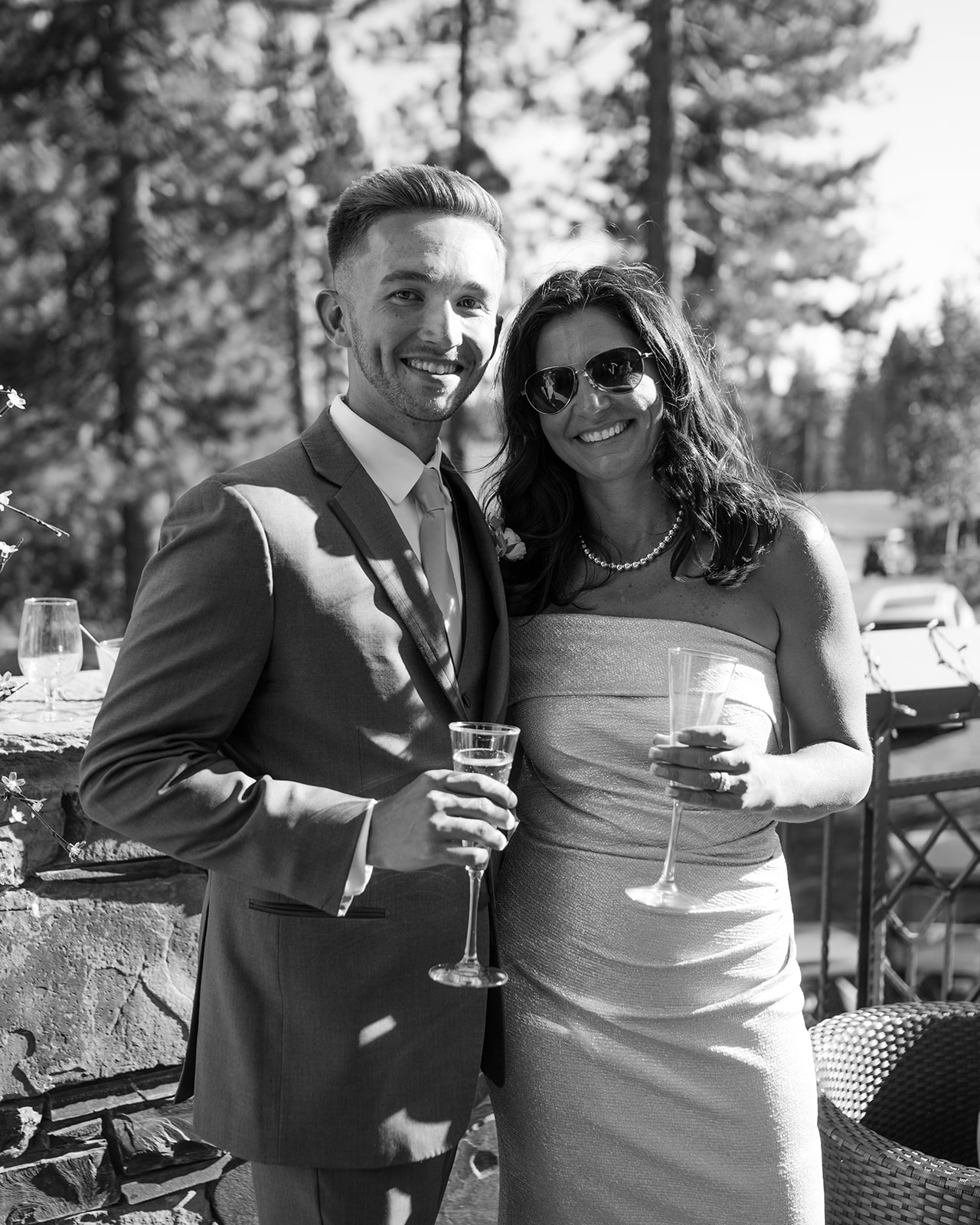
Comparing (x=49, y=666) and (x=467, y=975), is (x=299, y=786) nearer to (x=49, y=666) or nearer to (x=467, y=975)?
(x=467, y=975)

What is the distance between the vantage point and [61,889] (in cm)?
263

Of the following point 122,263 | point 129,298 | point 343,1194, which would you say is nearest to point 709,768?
point 343,1194

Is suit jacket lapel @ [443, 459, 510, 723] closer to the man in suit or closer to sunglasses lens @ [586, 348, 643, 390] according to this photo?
the man in suit

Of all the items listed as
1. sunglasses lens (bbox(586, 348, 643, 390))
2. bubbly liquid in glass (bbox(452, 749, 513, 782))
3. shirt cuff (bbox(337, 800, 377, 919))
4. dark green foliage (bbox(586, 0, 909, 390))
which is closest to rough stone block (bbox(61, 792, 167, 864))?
shirt cuff (bbox(337, 800, 377, 919))

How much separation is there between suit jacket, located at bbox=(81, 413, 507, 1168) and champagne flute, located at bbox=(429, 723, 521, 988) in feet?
0.56

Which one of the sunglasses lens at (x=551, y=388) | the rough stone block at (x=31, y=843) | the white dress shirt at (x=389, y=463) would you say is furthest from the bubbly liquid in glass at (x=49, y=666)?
the sunglasses lens at (x=551, y=388)

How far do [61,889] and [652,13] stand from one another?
590 inches

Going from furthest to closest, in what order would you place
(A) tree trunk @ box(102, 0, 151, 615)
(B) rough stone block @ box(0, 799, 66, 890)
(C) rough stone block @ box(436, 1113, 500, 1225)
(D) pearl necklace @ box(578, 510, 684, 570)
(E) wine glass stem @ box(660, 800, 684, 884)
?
(A) tree trunk @ box(102, 0, 151, 615) → (C) rough stone block @ box(436, 1113, 500, 1225) → (D) pearl necklace @ box(578, 510, 684, 570) → (B) rough stone block @ box(0, 799, 66, 890) → (E) wine glass stem @ box(660, 800, 684, 884)

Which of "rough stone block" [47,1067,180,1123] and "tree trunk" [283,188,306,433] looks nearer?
"rough stone block" [47,1067,180,1123]

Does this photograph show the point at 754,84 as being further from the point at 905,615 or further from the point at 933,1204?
the point at 933,1204

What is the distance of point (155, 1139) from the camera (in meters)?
2.77

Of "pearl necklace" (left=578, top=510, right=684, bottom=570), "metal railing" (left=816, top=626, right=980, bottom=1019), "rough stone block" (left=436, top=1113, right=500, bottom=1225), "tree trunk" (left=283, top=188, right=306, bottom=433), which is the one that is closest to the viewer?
"pearl necklace" (left=578, top=510, right=684, bottom=570)

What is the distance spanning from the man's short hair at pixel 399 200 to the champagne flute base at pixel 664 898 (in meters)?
1.35

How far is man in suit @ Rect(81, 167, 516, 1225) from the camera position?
1804 millimetres
